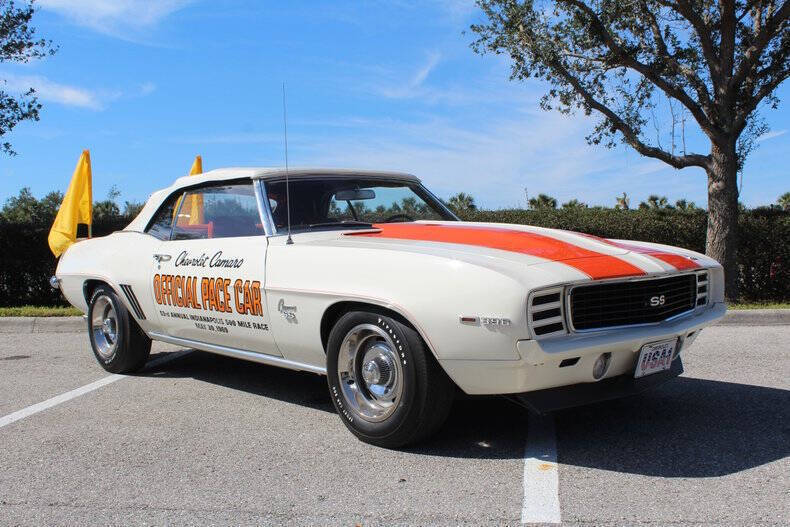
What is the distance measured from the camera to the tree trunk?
10.4 m

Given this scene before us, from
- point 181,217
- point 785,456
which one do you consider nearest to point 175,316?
point 181,217

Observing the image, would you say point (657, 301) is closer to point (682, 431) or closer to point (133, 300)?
point (682, 431)

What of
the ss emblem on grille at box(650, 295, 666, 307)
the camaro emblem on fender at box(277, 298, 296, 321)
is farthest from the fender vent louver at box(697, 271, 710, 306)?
the camaro emblem on fender at box(277, 298, 296, 321)

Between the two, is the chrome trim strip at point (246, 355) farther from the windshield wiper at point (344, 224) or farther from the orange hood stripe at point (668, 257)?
the orange hood stripe at point (668, 257)

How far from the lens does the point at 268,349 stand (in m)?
4.59

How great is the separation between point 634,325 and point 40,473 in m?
3.05

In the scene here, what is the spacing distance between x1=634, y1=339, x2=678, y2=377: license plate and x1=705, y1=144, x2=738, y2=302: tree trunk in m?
7.07

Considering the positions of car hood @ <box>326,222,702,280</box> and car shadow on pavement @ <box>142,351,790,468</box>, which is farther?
car hood @ <box>326,222,702,280</box>

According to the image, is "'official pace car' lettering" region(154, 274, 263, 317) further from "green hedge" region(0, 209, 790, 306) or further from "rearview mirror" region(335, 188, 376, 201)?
"green hedge" region(0, 209, 790, 306)

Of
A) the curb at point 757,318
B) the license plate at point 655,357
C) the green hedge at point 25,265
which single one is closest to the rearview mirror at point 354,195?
the license plate at point 655,357

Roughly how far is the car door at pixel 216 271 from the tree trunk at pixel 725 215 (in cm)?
765

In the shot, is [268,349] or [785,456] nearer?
[785,456]

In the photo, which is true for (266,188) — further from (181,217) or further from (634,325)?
(634,325)

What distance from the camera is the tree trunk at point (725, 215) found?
1039cm
